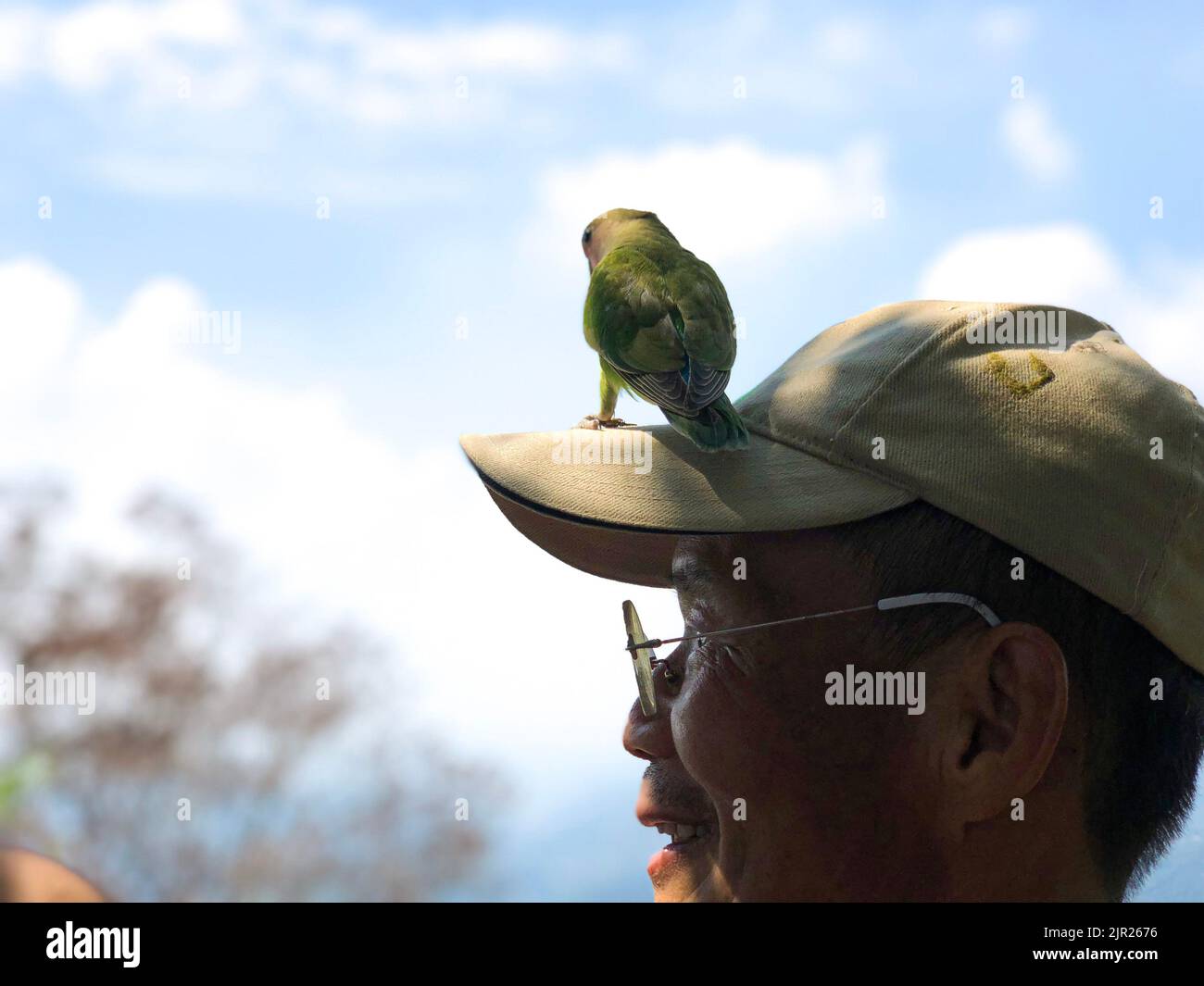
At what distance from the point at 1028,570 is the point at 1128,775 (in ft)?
0.96

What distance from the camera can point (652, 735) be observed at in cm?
161

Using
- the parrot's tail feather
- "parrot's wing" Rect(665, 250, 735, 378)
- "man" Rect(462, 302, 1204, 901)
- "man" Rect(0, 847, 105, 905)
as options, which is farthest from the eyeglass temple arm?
"man" Rect(0, 847, 105, 905)

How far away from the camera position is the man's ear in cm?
138

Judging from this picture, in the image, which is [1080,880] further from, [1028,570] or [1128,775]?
[1028,570]

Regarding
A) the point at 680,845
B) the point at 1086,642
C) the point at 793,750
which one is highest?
the point at 1086,642

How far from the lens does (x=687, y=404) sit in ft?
5.13

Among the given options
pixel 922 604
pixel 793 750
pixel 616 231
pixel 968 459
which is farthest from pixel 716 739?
pixel 616 231

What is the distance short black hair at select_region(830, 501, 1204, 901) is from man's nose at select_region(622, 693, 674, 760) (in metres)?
0.34

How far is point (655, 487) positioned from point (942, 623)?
→ 0.39 meters

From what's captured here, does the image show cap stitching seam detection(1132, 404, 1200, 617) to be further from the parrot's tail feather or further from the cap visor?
the parrot's tail feather

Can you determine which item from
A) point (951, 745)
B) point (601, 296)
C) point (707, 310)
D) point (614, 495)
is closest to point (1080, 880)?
point (951, 745)

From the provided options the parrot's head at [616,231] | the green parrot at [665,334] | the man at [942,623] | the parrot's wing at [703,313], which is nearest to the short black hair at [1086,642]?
the man at [942,623]

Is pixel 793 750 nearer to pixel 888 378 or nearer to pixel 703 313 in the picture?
pixel 888 378

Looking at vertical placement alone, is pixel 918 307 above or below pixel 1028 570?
above
